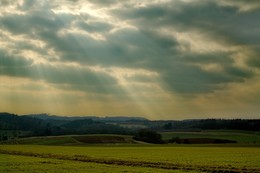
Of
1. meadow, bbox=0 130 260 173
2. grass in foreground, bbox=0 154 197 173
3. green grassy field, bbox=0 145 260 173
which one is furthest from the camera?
green grassy field, bbox=0 145 260 173

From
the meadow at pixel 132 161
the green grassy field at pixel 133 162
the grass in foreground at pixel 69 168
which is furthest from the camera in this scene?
the green grassy field at pixel 133 162

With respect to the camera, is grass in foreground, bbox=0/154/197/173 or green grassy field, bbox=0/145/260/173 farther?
green grassy field, bbox=0/145/260/173

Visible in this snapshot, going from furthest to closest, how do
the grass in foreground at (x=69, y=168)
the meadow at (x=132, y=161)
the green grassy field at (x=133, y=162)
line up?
the green grassy field at (x=133, y=162)
the meadow at (x=132, y=161)
the grass in foreground at (x=69, y=168)

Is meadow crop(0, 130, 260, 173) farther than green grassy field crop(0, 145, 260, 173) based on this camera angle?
No

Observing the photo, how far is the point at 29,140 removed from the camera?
185250 mm

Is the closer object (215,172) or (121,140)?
(215,172)

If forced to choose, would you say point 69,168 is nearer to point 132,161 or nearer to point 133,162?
point 133,162

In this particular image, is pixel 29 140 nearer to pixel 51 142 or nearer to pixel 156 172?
pixel 51 142

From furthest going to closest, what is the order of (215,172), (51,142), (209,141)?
(209,141) < (51,142) < (215,172)

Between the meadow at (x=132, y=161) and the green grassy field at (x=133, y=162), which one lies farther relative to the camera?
the green grassy field at (x=133, y=162)

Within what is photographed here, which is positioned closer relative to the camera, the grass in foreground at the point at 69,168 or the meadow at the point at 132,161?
the grass in foreground at the point at 69,168

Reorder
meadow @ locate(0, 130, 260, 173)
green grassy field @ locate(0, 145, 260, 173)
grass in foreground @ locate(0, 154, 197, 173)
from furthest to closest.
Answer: green grassy field @ locate(0, 145, 260, 173) → meadow @ locate(0, 130, 260, 173) → grass in foreground @ locate(0, 154, 197, 173)

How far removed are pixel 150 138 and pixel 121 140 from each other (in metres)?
16.4

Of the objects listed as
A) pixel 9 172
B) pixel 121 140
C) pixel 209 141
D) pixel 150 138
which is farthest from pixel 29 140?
pixel 9 172
